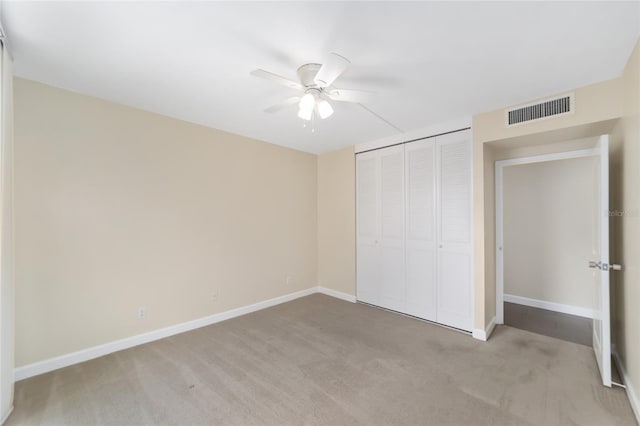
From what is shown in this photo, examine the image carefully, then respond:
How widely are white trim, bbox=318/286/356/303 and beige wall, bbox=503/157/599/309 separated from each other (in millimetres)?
2579

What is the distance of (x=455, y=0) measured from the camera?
1.47m

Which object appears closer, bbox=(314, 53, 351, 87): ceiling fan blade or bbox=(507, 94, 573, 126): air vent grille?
bbox=(314, 53, 351, 87): ceiling fan blade

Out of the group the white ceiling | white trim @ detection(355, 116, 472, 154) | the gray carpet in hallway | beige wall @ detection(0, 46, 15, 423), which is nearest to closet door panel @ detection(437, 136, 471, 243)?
white trim @ detection(355, 116, 472, 154)

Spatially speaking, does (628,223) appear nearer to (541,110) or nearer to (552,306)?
(541,110)

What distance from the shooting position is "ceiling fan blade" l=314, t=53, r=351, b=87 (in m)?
1.64

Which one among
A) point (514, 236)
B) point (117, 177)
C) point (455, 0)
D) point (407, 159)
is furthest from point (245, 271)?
point (514, 236)

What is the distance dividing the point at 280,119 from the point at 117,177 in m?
1.89

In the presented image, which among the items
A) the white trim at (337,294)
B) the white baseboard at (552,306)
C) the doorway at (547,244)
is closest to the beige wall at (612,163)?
the doorway at (547,244)

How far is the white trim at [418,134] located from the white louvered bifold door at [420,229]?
10cm

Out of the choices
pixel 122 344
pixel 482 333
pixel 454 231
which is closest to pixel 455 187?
pixel 454 231

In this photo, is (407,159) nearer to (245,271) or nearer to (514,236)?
(514,236)

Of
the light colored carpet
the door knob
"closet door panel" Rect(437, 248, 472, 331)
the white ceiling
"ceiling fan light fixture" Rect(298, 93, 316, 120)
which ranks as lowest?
the light colored carpet

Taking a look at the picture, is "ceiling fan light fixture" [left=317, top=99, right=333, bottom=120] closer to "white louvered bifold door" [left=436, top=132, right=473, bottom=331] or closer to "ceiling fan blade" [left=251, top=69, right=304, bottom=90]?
"ceiling fan blade" [left=251, top=69, right=304, bottom=90]

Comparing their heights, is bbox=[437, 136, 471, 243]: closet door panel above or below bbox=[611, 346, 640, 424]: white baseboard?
above
